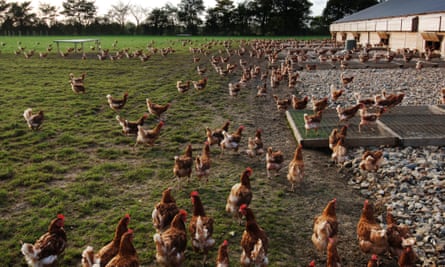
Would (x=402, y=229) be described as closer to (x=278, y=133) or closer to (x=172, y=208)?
(x=172, y=208)

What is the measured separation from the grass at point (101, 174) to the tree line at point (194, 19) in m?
76.9

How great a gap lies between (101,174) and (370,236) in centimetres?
569

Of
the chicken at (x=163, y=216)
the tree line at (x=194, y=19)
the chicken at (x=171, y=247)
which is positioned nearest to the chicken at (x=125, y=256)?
the chicken at (x=171, y=247)

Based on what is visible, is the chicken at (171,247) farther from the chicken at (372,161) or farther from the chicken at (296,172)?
the chicken at (372,161)

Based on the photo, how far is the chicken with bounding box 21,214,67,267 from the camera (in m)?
4.54

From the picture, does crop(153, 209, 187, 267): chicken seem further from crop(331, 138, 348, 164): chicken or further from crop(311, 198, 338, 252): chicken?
crop(331, 138, 348, 164): chicken

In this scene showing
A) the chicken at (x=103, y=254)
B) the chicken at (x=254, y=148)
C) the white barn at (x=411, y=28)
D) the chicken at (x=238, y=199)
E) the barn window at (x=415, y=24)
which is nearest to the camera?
the chicken at (x=103, y=254)

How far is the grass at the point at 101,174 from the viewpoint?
5750 mm

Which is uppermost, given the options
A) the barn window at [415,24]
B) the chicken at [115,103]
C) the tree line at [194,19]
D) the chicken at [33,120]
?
the tree line at [194,19]

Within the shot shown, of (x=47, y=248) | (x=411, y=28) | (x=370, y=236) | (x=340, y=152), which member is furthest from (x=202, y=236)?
(x=411, y=28)

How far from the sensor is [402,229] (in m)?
5.03

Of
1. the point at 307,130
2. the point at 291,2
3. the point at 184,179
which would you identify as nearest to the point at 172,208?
the point at 184,179

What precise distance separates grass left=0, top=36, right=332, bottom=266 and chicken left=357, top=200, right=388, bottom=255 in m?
0.92

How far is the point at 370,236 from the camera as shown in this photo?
5.07m
